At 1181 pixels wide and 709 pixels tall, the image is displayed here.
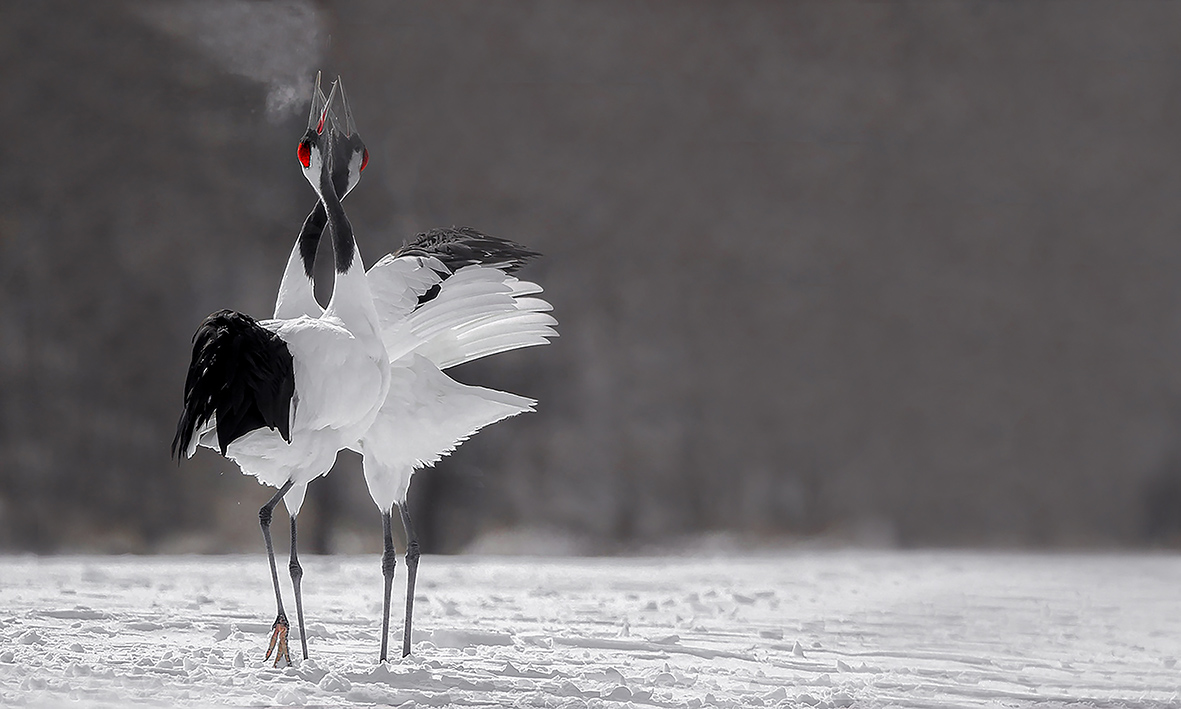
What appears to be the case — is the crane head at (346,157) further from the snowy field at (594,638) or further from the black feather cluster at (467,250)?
the snowy field at (594,638)

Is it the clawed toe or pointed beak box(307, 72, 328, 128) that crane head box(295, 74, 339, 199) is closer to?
pointed beak box(307, 72, 328, 128)

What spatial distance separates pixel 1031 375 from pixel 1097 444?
67cm

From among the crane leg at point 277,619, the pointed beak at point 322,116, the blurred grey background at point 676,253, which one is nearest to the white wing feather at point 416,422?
the crane leg at point 277,619

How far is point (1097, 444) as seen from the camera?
8148 millimetres

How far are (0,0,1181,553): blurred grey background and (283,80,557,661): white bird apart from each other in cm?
386

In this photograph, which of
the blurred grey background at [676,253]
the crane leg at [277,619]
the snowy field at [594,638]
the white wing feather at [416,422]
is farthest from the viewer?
the blurred grey background at [676,253]

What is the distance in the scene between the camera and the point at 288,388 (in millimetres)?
1874

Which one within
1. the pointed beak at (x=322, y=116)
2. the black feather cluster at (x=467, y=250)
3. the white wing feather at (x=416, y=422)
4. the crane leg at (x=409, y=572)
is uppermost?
the pointed beak at (x=322, y=116)

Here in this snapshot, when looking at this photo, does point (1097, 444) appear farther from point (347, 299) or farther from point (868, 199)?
point (347, 299)

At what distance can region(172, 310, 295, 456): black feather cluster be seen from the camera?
1.82 m

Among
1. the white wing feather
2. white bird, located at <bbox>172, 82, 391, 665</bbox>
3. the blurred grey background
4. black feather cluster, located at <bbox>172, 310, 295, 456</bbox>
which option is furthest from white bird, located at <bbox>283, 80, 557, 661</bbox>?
the blurred grey background

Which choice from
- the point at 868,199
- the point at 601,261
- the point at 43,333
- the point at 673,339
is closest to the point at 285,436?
the point at 43,333

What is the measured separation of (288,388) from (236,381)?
0.09m

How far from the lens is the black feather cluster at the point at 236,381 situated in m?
1.82
